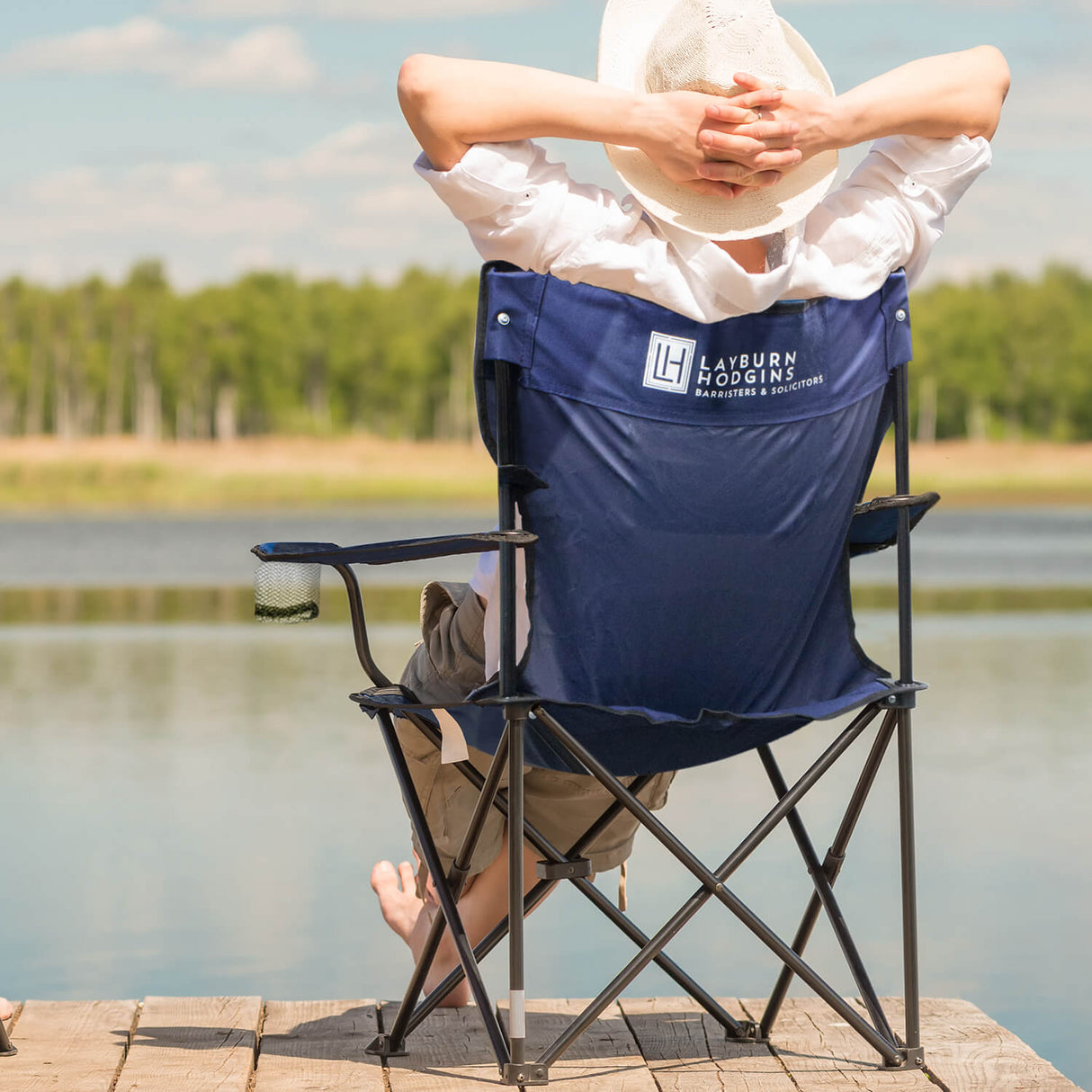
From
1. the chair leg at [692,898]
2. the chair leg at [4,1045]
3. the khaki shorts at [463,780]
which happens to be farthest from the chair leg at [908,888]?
the chair leg at [4,1045]

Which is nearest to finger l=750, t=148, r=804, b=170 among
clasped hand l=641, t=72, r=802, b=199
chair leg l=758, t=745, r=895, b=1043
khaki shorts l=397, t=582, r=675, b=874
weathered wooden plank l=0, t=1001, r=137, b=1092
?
clasped hand l=641, t=72, r=802, b=199

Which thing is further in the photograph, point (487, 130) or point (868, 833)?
point (868, 833)

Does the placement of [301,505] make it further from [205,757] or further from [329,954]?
[329,954]

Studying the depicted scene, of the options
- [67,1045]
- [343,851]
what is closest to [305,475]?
[343,851]

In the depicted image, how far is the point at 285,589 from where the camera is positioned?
2.02 metres

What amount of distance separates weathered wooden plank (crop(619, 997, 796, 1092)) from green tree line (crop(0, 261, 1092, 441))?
48.3m

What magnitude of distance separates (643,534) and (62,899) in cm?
214

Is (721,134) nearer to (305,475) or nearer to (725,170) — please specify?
(725,170)

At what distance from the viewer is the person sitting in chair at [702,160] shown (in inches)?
75.0

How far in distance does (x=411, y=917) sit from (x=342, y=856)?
1.54 meters

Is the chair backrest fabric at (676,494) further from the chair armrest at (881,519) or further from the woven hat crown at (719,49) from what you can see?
the woven hat crown at (719,49)

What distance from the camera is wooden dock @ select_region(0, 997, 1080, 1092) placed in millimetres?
2041

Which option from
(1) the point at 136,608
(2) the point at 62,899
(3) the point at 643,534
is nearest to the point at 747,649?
(3) the point at 643,534

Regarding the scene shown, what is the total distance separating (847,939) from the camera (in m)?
2.12
